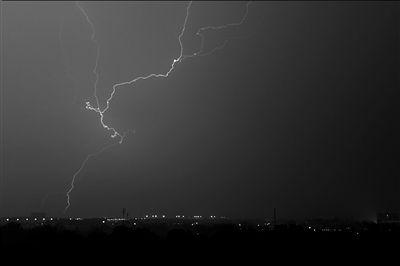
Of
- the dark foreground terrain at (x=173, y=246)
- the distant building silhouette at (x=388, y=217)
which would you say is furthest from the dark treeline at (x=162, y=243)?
the distant building silhouette at (x=388, y=217)

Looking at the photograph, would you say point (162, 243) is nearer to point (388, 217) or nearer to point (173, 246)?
point (173, 246)

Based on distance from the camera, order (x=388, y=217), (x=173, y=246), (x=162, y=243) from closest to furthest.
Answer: (x=173, y=246) < (x=162, y=243) < (x=388, y=217)

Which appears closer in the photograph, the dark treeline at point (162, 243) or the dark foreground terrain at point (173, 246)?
the dark foreground terrain at point (173, 246)

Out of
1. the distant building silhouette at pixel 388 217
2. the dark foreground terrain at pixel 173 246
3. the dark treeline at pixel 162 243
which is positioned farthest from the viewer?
the distant building silhouette at pixel 388 217

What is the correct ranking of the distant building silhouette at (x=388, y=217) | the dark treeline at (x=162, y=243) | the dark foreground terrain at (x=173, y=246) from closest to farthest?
the dark foreground terrain at (x=173, y=246), the dark treeline at (x=162, y=243), the distant building silhouette at (x=388, y=217)

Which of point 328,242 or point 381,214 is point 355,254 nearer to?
point 328,242

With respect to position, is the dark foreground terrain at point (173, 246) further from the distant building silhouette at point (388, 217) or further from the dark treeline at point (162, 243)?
the distant building silhouette at point (388, 217)

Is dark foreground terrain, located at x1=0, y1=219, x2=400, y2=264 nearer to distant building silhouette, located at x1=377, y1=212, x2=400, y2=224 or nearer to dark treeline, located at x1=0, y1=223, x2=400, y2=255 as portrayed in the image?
dark treeline, located at x1=0, y1=223, x2=400, y2=255

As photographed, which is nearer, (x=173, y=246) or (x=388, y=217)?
(x=173, y=246)

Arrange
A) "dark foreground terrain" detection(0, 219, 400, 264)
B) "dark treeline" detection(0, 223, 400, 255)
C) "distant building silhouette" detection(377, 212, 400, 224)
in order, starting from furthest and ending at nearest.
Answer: "distant building silhouette" detection(377, 212, 400, 224) → "dark treeline" detection(0, 223, 400, 255) → "dark foreground terrain" detection(0, 219, 400, 264)

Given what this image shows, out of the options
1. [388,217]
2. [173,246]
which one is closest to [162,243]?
[173,246]

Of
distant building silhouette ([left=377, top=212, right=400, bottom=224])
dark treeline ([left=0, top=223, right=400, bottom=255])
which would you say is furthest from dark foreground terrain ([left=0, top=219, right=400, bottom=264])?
distant building silhouette ([left=377, top=212, right=400, bottom=224])

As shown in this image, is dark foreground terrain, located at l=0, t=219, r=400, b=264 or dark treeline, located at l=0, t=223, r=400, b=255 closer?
dark foreground terrain, located at l=0, t=219, r=400, b=264
